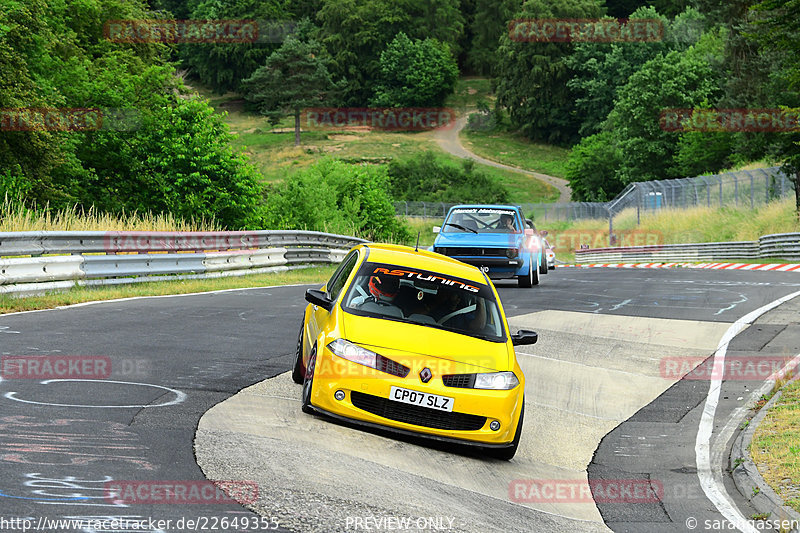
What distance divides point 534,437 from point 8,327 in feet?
21.3

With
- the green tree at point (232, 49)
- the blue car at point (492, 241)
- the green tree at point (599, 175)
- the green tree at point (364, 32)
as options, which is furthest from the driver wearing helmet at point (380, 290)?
the green tree at point (232, 49)

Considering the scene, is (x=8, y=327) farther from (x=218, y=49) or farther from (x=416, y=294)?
(x=218, y=49)

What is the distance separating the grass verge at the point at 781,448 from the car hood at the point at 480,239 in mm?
11140

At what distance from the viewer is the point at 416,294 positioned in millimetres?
8898

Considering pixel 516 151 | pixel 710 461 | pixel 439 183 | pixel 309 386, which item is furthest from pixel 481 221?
pixel 516 151

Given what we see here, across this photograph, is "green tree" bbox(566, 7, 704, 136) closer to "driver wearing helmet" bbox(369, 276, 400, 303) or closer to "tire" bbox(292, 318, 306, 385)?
"tire" bbox(292, 318, 306, 385)

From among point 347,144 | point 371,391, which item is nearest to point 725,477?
point 371,391

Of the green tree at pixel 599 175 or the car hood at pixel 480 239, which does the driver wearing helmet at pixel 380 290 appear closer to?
the car hood at pixel 480 239

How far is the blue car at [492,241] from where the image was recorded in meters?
21.1

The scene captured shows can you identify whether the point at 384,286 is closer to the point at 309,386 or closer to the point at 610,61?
the point at 309,386

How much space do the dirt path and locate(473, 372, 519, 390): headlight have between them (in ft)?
303

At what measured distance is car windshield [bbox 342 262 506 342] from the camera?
8578 millimetres

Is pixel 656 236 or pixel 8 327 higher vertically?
pixel 8 327

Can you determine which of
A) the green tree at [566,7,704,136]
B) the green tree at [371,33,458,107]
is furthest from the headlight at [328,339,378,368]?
the green tree at [371,33,458,107]
